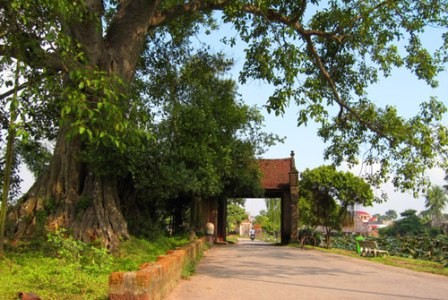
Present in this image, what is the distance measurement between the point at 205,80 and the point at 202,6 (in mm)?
5214

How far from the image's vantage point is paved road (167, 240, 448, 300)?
7.59 metres

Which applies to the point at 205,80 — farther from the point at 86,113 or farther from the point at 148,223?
the point at 86,113

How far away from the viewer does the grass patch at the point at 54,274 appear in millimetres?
5867

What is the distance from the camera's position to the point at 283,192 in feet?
91.6

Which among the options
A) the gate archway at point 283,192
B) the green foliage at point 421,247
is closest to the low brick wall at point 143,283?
the green foliage at point 421,247

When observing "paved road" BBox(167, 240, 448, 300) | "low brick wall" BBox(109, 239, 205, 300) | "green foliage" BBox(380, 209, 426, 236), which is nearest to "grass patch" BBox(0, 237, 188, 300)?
"low brick wall" BBox(109, 239, 205, 300)

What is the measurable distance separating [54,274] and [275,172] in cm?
2298

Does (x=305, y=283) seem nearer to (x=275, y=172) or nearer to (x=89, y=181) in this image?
(x=89, y=181)

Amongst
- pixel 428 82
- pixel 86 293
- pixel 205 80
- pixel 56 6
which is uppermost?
pixel 205 80

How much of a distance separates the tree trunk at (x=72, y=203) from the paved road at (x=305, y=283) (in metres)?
2.51

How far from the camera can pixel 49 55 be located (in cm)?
821

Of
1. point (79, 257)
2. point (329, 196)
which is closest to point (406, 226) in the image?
point (329, 196)

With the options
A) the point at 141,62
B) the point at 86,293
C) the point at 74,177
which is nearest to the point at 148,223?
the point at 74,177

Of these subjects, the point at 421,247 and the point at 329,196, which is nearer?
the point at 421,247
